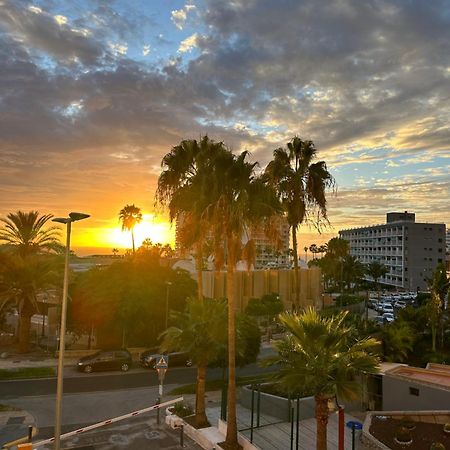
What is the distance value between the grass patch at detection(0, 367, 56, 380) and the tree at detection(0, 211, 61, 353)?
21.7 ft

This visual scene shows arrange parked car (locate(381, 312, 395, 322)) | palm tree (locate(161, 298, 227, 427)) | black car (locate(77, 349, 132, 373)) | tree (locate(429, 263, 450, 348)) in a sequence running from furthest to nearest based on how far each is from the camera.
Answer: parked car (locate(381, 312, 395, 322))
tree (locate(429, 263, 450, 348))
black car (locate(77, 349, 132, 373))
palm tree (locate(161, 298, 227, 427))

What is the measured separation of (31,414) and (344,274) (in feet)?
269

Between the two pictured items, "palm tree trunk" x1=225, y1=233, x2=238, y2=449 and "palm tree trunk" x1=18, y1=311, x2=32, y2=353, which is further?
"palm tree trunk" x1=18, y1=311, x2=32, y2=353

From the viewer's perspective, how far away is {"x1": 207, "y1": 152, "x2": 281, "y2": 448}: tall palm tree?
16.8 meters

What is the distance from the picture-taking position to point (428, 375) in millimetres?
23984

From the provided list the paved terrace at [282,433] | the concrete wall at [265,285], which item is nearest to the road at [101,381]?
the paved terrace at [282,433]

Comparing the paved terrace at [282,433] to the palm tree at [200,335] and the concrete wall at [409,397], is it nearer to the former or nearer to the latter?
the palm tree at [200,335]

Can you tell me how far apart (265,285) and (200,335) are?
2263 inches

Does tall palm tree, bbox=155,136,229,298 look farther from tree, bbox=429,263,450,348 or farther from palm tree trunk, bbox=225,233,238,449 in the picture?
tree, bbox=429,263,450,348

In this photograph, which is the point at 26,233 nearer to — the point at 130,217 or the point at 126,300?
the point at 126,300

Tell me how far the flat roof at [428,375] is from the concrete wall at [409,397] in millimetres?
289

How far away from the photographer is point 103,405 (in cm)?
2464

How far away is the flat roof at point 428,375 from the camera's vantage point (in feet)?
72.3

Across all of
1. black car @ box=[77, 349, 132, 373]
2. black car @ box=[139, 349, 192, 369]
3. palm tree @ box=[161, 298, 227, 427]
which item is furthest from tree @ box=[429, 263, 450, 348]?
black car @ box=[77, 349, 132, 373]
